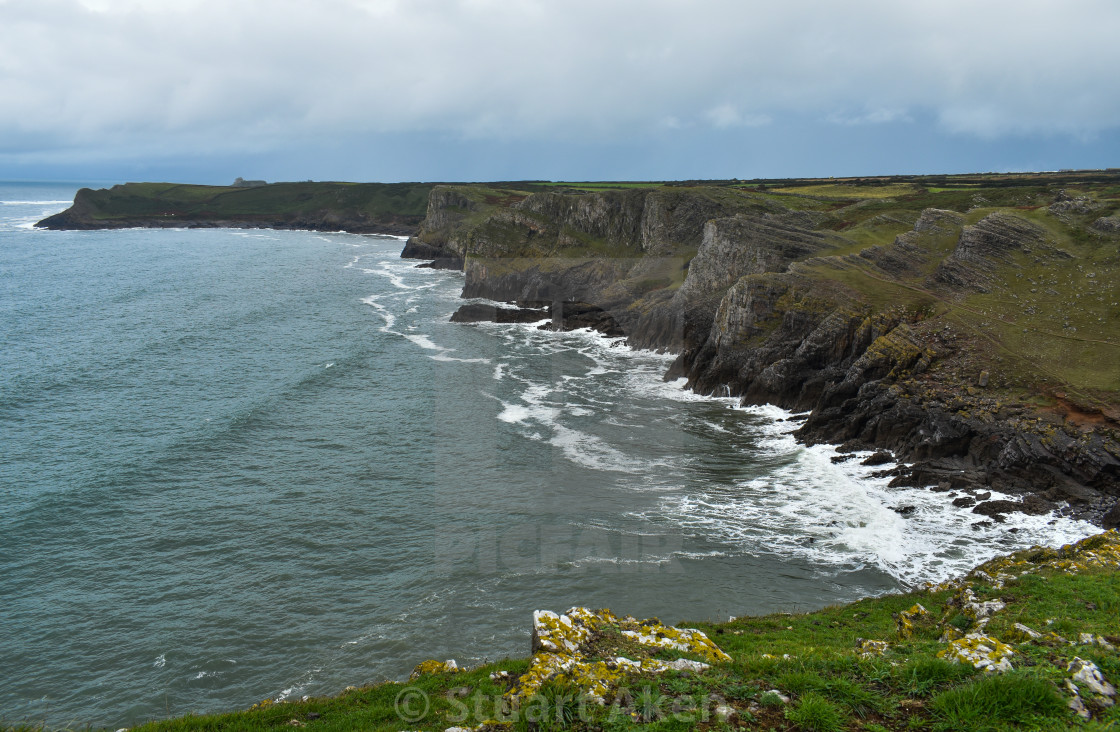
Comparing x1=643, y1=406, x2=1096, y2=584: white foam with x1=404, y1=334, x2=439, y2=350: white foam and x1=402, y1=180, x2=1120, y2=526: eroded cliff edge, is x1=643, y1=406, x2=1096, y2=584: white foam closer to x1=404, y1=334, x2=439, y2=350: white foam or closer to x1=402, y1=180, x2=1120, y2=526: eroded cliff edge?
x1=402, y1=180, x2=1120, y2=526: eroded cliff edge

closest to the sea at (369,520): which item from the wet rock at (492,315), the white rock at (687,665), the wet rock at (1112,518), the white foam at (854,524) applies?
the white foam at (854,524)

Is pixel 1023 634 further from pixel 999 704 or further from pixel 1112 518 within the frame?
pixel 1112 518

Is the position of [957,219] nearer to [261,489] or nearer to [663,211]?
[663,211]

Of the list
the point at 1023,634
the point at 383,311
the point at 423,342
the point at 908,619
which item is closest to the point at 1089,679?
the point at 1023,634

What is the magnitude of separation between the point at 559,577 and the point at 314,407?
2615 cm

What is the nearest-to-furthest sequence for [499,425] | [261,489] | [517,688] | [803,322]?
[517,688] < [261,489] < [499,425] < [803,322]

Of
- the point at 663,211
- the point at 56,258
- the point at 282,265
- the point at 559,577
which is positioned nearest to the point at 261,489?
the point at 559,577

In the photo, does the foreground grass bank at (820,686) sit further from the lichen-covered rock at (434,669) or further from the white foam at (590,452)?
the white foam at (590,452)

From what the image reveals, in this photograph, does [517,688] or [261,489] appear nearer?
[517,688]

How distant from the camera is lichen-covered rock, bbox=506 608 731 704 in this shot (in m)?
11.1

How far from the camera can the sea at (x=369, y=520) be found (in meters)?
19.9

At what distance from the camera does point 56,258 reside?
115500 mm

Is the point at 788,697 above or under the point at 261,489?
above

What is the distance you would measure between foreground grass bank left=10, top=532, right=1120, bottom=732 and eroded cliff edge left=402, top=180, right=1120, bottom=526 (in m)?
16.3
